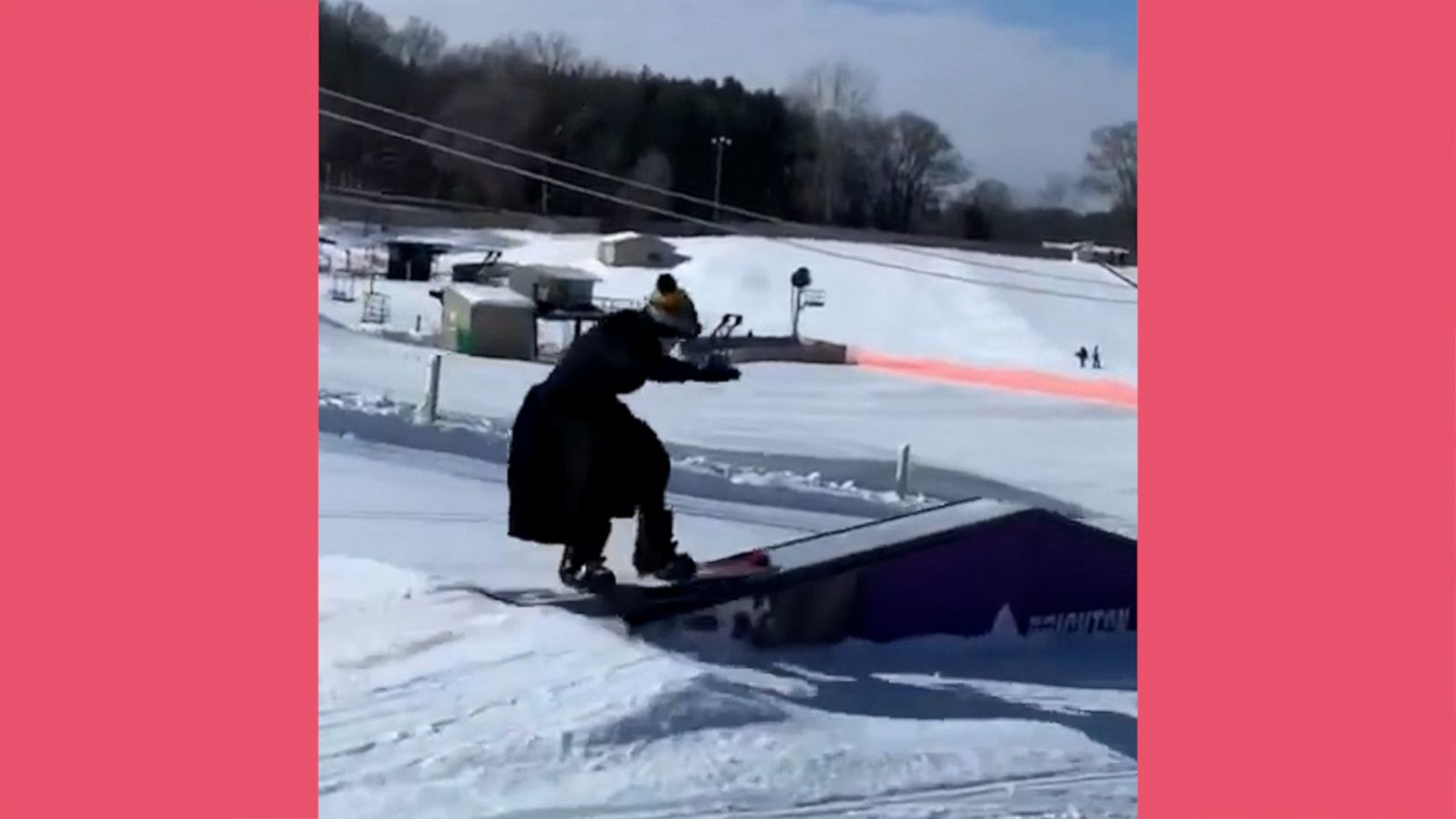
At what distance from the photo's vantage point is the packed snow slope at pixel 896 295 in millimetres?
3455

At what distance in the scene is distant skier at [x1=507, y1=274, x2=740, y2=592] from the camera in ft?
11.0

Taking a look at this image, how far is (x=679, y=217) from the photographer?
11.5 feet

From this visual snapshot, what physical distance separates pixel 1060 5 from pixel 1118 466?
1.04m

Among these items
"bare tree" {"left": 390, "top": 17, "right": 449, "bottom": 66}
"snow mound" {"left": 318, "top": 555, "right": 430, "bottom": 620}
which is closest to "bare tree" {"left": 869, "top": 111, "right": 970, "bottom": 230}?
"bare tree" {"left": 390, "top": 17, "right": 449, "bottom": 66}

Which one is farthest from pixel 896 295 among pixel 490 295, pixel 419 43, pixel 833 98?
pixel 419 43

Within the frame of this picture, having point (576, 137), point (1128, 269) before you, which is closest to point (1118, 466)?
point (1128, 269)

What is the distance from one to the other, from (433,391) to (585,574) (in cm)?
49

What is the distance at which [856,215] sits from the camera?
372 cm

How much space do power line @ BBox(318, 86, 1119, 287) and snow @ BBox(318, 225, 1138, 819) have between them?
2 centimetres

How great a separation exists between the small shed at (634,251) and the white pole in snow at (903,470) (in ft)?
2.22

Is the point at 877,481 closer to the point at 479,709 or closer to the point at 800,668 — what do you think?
the point at 800,668

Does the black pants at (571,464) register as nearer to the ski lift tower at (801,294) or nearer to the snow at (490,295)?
the snow at (490,295)

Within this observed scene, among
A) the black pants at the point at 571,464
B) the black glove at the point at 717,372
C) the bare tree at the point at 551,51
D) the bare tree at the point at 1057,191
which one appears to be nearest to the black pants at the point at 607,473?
the black pants at the point at 571,464

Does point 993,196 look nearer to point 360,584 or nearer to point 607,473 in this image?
point 607,473
